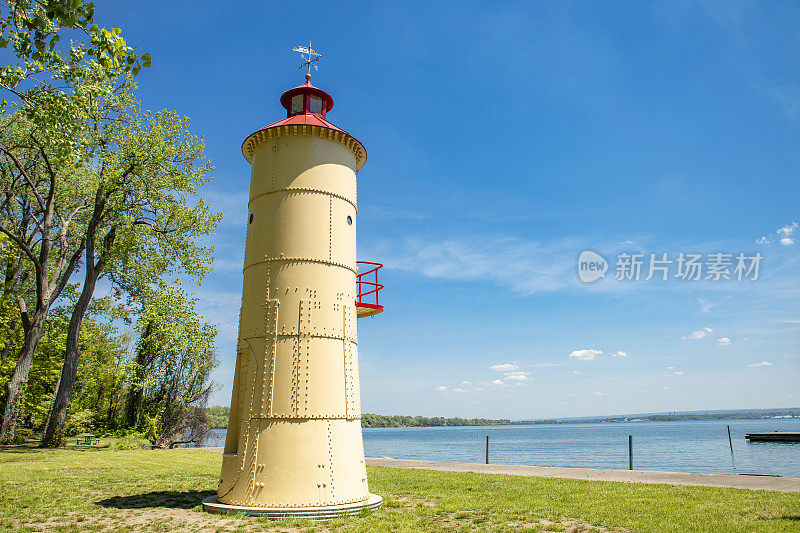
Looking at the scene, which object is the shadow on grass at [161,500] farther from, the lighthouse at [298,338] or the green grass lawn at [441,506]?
the lighthouse at [298,338]

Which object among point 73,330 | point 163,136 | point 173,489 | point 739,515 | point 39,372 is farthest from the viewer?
point 39,372

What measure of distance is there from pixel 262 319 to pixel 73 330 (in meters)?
16.8

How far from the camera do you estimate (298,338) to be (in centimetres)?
1047

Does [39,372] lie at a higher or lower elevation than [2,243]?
lower

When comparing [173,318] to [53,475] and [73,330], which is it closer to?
[73,330]

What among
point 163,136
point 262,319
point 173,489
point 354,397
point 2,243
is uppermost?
point 163,136

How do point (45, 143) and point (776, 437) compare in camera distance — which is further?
point (776, 437)

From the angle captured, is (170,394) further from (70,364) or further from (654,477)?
(654,477)

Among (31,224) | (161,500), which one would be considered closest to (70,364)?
(31,224)

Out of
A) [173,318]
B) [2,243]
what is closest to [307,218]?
[173,318]

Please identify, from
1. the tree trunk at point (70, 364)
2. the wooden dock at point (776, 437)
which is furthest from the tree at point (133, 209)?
the wooden dock at point (776, 437)

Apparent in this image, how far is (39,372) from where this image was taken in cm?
3192

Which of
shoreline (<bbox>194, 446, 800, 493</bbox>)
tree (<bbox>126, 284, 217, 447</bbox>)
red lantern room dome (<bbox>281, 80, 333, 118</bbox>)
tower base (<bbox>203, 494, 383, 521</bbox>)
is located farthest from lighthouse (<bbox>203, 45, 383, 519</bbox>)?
tree (<bbox>126, 284, 217, 447</bbox>)

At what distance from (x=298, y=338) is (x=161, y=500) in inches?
190
